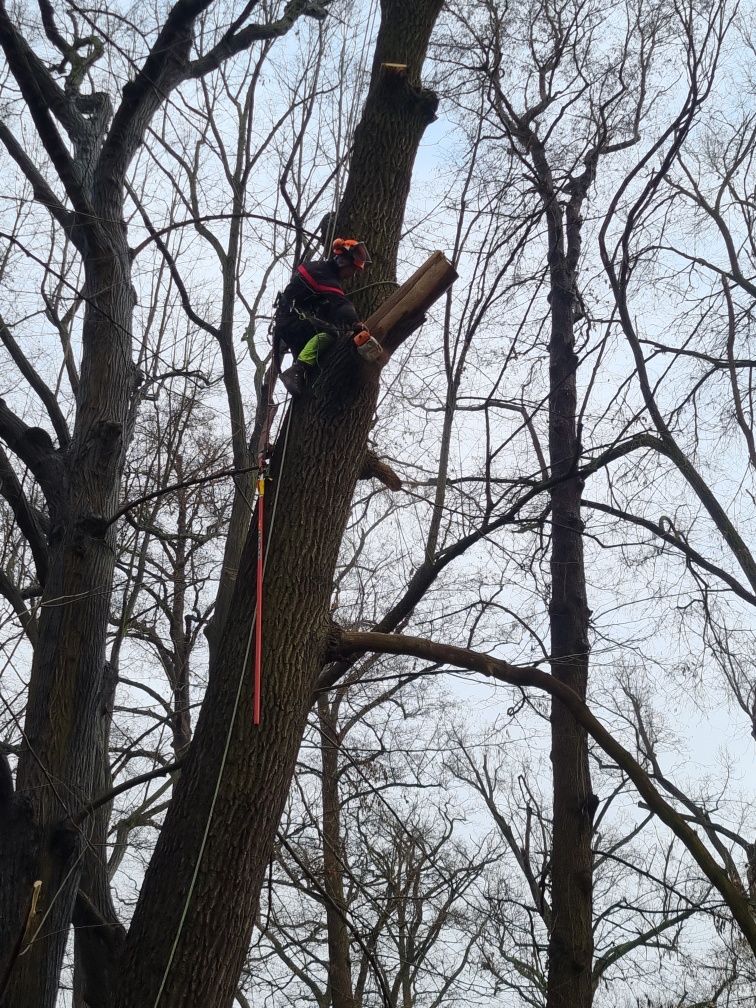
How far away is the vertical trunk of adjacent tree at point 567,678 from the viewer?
16.0ft

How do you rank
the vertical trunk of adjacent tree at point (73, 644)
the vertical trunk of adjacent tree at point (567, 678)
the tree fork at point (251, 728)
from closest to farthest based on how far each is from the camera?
1. the tree fork at point (251, 728)
2. the vertical trunk of adjacent tree at point (73, 644)
3. the vertical trunk of adjacent tree at point (567, 678)

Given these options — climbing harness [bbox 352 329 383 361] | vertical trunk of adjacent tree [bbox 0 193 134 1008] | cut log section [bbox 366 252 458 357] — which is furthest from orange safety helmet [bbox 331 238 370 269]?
vertical trunk of adjacent tree [bbox 0 193 134 1008]

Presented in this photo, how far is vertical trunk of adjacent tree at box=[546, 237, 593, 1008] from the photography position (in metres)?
4.88

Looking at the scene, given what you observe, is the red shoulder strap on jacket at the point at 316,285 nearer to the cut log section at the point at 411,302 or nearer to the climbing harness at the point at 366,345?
the cut log section at the point at 411,302

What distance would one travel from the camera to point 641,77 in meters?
5.21

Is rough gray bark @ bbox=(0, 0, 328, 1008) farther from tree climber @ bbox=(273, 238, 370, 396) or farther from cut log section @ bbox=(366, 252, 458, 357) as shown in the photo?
cut log section @ bbox=(366, 252, 458, 357)

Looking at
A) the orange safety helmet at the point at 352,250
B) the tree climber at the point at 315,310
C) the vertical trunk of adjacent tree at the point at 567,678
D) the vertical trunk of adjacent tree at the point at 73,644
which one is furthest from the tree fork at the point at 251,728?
the vertical trunk of adjacent tree at the point at 567,678

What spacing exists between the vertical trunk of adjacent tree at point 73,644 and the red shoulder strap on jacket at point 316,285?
0.95 meters

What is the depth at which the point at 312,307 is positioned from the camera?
11.9 feet

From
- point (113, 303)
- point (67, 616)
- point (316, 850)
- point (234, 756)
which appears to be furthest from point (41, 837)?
point (316, 850)

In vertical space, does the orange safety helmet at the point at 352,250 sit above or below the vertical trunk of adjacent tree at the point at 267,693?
above

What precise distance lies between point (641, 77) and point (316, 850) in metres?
6.25

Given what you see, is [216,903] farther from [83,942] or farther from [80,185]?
[80,185]

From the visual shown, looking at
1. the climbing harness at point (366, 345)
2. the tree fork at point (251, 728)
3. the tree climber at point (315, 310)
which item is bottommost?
the tree fork at point (251, 728)
